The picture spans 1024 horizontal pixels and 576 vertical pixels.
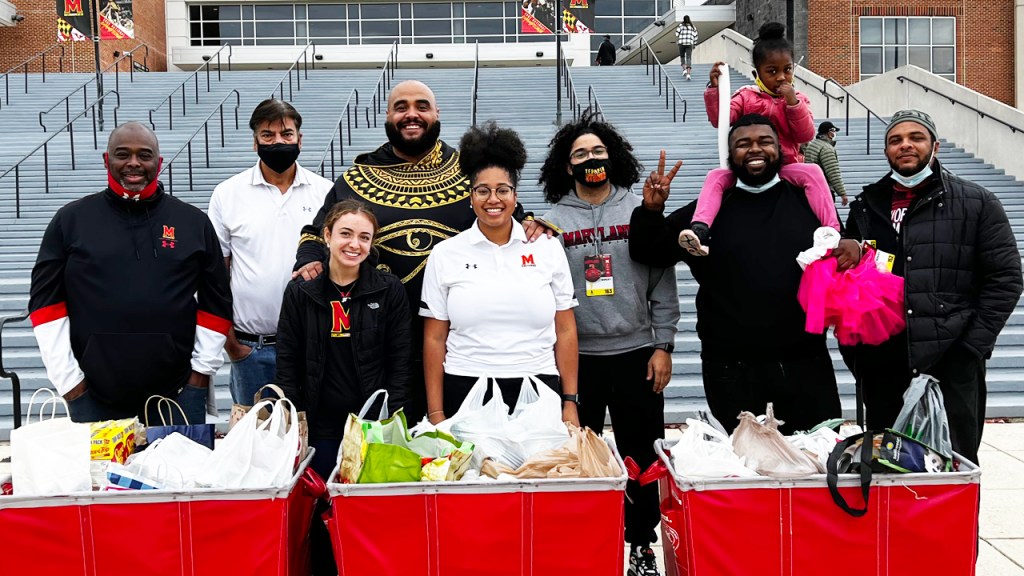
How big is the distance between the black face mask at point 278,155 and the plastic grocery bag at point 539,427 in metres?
1.87

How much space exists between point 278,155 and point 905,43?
96.2 ft

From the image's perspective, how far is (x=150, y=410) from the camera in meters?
3.86

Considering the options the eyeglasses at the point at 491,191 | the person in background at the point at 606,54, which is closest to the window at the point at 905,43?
the person in background at the point at 606,54

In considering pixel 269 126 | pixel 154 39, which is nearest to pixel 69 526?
pixel 269 126

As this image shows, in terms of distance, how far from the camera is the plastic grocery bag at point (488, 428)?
3.11 meters

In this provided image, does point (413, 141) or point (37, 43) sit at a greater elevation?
point (37, 43)

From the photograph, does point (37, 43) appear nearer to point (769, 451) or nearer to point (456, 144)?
point (456, 144)

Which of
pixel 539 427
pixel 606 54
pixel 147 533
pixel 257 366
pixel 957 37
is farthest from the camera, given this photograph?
pixel 606 54

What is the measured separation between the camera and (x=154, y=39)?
36.5 meters

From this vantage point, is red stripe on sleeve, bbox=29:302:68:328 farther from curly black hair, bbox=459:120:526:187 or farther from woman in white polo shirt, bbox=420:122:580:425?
curly black hair, bbox=459:120:526:187

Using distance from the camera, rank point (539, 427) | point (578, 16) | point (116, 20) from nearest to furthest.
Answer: point (539, 427), point (578, 16), point (116, 20)

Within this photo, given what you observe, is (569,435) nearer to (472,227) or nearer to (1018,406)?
(472,227)

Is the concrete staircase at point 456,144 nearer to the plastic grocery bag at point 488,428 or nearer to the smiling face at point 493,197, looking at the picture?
the smiling face at point 493,197

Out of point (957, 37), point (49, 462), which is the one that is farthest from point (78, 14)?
point (957, 37)
